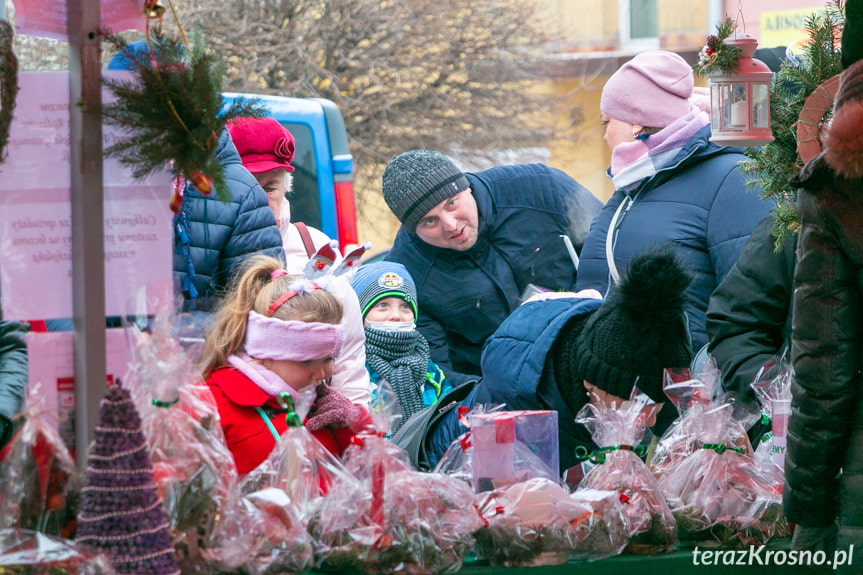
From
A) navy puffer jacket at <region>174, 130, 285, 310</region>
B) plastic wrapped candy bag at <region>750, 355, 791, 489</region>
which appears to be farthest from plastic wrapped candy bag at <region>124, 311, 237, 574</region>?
plastic wrapped candy bag at <region>750, 355, 791, 489</region>

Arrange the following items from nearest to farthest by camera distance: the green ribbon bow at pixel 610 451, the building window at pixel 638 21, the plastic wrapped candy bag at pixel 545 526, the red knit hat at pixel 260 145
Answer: the plastic wrapped candy bag at pixel 545 526, the green ribbon bow at pixel 610 451, the red knit hat at pixel 260 145, the building window at pixel 638 21

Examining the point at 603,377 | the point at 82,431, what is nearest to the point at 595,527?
the point at 603,377

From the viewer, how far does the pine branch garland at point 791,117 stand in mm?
3221

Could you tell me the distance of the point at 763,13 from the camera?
650 inches

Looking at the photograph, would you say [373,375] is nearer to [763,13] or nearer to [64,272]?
[64,272]

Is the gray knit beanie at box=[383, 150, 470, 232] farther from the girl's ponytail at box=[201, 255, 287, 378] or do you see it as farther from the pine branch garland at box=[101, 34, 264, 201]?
the pine branch garland at box=[101, 34, 264, 201]

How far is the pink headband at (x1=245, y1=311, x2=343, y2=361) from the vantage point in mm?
2889

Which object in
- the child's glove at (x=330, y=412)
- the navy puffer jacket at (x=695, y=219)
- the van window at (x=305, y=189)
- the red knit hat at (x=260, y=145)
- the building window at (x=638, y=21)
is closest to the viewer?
the child's glove at (x=330, y=412)

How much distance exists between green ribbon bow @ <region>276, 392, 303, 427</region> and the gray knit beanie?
1.94 metres

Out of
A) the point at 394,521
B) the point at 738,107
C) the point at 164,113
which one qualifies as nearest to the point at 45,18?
the point at 164,113

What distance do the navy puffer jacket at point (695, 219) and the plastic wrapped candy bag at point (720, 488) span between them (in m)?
0.98

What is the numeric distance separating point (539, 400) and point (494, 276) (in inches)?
72.9

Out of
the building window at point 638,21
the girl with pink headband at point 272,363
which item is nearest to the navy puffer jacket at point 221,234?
the girl with pink headband at point 272,363

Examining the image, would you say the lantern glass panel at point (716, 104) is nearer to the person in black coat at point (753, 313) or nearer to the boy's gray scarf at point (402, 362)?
the person in black coat at point (753, 313)
